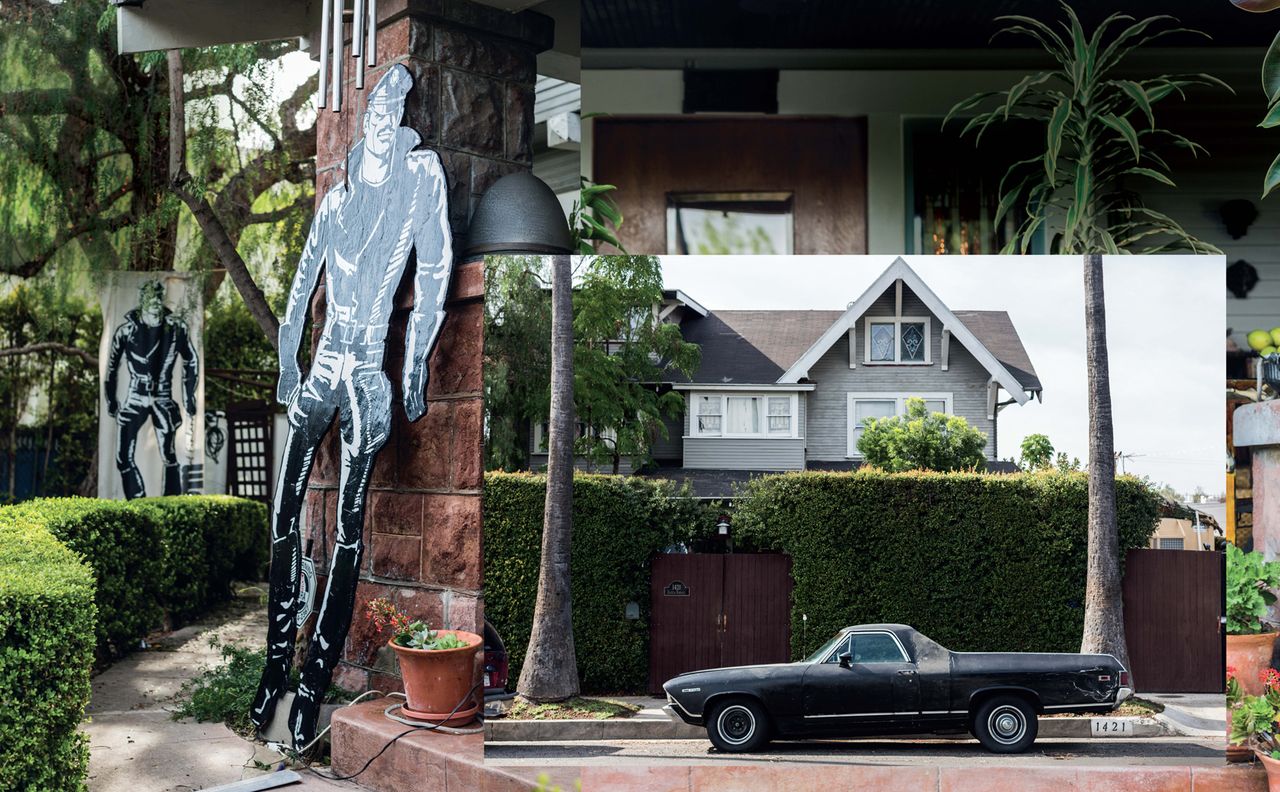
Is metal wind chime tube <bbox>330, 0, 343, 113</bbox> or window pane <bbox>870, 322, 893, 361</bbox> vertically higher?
metal wind chime tube <bbox>330, 0, 343, 113</bbox>

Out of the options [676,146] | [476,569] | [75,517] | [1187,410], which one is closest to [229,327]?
[75,517]

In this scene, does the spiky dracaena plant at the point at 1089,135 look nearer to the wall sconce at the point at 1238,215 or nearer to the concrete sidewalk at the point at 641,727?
the wall sconce at the point at 1238,215

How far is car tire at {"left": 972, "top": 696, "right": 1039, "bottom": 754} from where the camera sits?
10.6 ft

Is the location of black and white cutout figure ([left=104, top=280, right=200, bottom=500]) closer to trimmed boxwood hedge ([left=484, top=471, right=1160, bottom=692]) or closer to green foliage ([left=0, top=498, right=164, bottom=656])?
green foliage ([left=0, top=498, right=164, bottom=656])

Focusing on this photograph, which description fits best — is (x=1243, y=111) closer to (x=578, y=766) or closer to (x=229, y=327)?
(x=578, y=766)

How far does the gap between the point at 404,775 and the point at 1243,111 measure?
488 centimetres

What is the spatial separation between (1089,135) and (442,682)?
3.59 meters

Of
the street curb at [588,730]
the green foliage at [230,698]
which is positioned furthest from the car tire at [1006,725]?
the green foliage at [230,698]

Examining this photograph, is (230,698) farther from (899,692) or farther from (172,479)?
(172,479)

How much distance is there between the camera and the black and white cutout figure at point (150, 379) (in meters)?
8.84

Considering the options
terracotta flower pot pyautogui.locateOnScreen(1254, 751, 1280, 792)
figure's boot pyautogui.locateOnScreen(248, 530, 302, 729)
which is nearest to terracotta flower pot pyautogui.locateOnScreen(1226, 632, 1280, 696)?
terracotta flower pot pyautogui.locateOnScreen(1254, 751, 1280, 792)

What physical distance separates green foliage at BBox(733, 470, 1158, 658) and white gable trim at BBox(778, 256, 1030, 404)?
0.99 feet

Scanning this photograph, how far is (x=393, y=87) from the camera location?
4391mm

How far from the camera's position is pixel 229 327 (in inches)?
468
